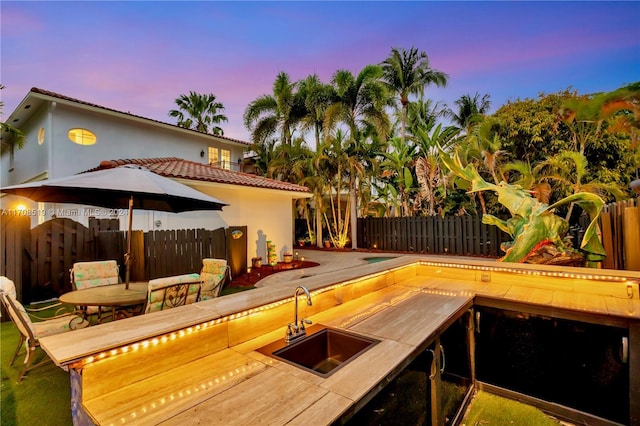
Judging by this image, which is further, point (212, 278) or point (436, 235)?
point (436, 235)

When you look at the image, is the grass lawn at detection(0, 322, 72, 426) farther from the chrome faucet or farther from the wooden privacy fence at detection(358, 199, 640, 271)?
the wooden privacy fence at detection(358, 199, 640, 271)

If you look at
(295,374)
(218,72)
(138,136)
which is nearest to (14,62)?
(138,136)

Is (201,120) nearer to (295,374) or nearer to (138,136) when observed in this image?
(138,136)

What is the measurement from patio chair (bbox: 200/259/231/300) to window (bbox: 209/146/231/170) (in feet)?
35.2

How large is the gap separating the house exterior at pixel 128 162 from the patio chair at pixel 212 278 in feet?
11.4

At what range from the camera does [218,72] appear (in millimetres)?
14180

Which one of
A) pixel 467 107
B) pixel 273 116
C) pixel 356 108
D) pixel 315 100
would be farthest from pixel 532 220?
pixel 467 107

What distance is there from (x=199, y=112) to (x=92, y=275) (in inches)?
771

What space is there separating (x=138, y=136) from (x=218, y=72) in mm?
4805

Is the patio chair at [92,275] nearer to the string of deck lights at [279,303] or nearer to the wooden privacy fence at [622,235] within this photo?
the string of deck lights at [279,303]

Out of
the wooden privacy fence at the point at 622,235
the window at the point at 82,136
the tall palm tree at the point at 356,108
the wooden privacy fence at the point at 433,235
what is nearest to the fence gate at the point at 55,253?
the window at the point at 82,136

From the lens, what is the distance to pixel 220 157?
625 inches

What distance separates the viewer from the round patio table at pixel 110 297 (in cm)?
348

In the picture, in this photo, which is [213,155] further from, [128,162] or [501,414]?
[501,414]
